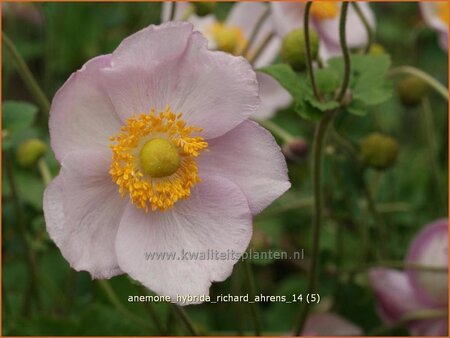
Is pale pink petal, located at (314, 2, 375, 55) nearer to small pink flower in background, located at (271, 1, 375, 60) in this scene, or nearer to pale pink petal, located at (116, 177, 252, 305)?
small pink flower in background, located at (271, 1, 375, 60)

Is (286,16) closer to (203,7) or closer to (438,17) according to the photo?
(203,7)

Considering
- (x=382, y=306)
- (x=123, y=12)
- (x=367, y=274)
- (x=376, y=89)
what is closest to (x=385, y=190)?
(x=367, y=274)

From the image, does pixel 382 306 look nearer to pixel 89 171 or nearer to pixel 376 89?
pixel 376 89

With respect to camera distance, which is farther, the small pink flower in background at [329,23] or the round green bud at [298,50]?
the small pink flower in background at [329,23]

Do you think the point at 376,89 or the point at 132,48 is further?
the point at 376,89

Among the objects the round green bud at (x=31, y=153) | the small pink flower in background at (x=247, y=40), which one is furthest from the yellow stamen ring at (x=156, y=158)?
the small pink flower in background at (x=247, y=40)

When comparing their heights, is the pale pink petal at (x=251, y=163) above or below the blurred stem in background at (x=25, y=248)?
above

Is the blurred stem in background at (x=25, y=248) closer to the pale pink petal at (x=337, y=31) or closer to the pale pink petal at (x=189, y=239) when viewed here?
the pale pink petal at (x=189, y=239)
